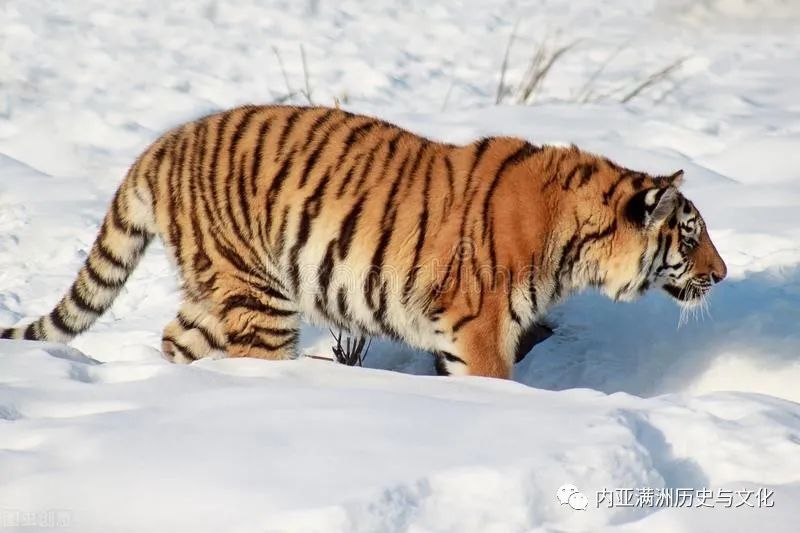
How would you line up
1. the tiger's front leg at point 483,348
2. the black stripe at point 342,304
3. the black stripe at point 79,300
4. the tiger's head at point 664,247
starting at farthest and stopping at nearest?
the black stripe at point 79,300, the black stripe at point 342,304, the tiger's head at point 664,247, the tiger's front leg at point 483,348

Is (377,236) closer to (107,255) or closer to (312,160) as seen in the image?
(312,160)

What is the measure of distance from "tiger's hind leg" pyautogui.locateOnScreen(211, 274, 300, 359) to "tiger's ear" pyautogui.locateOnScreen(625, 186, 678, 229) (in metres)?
1.18

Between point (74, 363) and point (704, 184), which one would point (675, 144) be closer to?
point (704, 184)

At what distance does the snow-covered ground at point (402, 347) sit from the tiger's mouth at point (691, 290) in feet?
1.02

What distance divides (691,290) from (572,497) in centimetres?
186

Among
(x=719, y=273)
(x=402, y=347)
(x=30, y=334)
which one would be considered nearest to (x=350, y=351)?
(x=402, y=347)

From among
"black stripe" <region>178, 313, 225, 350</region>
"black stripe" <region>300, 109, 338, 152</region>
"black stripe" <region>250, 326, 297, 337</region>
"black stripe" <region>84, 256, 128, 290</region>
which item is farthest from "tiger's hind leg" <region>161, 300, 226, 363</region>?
"black stripe" <region>300, 109, 338, 152</region>

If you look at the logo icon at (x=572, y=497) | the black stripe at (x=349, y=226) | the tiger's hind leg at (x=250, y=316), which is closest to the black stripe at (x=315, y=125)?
the black stripe at (x=349, y=226)

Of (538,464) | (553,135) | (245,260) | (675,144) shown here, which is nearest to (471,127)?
(553,135)

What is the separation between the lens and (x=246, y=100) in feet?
24.1

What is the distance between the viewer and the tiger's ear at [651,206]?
149 inches

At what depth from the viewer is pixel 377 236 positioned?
385 cm

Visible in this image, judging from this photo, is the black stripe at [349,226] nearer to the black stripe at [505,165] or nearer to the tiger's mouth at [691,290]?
the black stripe at [505,165]

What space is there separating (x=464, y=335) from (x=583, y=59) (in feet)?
17.6
